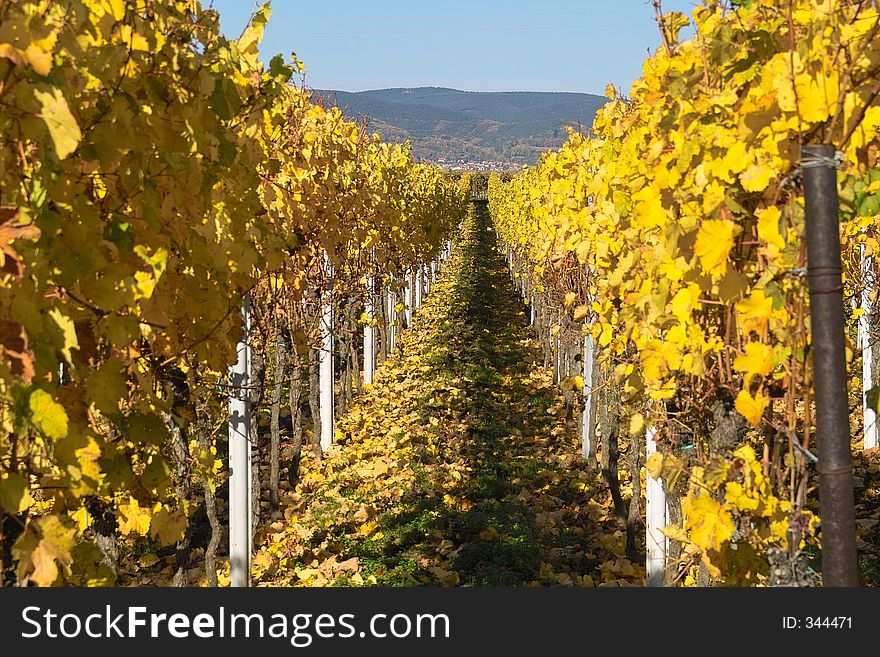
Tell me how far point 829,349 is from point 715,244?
2.03 feet

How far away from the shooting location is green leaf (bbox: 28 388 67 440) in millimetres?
1639

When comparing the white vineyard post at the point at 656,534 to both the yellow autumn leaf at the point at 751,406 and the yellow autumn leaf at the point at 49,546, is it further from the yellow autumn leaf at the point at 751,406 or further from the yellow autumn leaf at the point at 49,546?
the yellow autumn leaf at the point at 49,546

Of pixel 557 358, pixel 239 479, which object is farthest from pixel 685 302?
pixel 557 358

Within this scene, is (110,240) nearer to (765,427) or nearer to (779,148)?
(779,148)

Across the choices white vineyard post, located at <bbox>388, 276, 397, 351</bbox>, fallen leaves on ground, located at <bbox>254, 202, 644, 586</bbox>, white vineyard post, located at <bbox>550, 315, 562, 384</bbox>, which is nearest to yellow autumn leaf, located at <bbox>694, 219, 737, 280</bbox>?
fallen leaves on ground, located at <bbox>254, 202, 644, 586</bbox>

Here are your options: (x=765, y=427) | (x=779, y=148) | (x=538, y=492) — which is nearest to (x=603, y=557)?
(x=538, y=492)

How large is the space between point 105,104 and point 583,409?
22.0 ft

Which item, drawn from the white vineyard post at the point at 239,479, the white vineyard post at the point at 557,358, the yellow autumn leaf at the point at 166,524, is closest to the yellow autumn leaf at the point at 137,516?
the yellow autumn leaf at the point at 166,524

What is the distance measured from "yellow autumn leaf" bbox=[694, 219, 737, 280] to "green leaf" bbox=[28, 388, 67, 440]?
180cm

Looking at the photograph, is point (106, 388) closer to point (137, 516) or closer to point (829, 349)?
point (137, 516)

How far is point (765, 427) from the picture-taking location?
2.75m

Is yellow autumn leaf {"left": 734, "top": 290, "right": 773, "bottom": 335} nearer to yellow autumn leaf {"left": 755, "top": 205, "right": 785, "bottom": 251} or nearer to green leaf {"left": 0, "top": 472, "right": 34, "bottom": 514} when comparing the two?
yellow autumn leaf {"left": 755, "top": 205, "right": 785, "bottom": 251}

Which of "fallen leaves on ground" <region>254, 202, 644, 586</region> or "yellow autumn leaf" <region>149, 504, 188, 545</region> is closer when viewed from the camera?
"yellow autumn leaf" <region>149, 504, 188, 545</region>

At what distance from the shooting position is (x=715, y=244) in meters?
2.45
